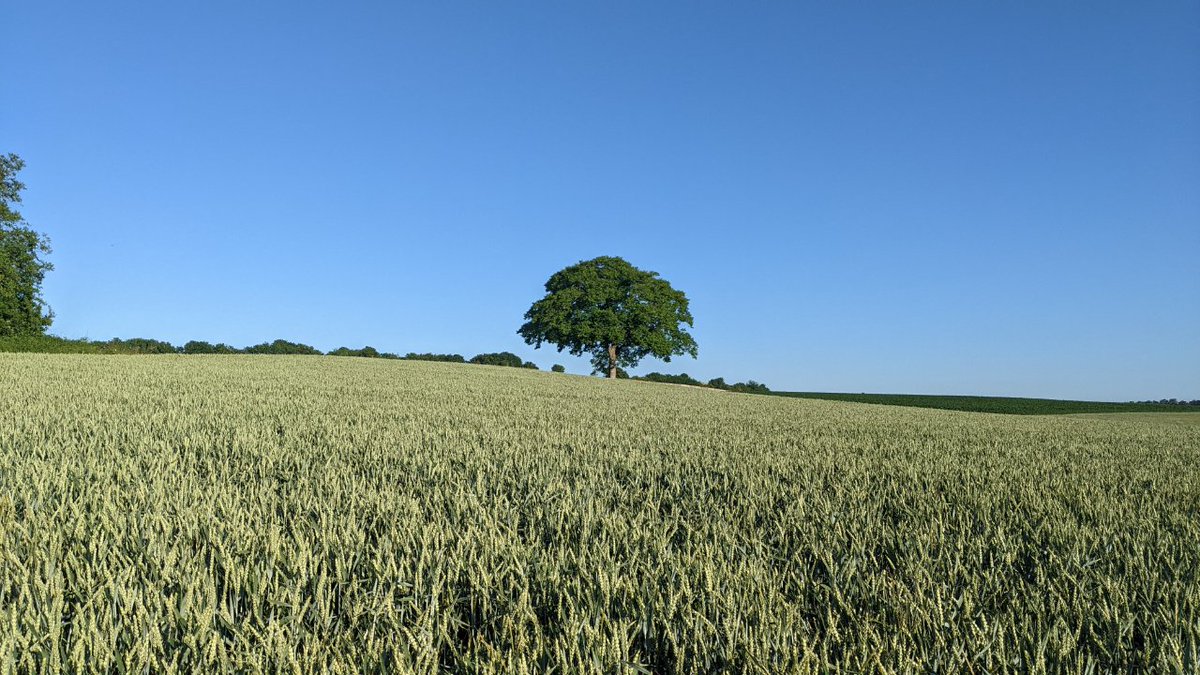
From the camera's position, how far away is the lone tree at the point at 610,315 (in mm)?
46031

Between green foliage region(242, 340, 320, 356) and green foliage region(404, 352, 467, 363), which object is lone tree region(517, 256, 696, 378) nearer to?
green foliage region(404, 352, 467, 363)

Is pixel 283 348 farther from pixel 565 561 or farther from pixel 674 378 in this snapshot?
pixel 565 561

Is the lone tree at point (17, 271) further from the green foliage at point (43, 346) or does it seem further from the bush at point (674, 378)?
the bush at point (674, 378)

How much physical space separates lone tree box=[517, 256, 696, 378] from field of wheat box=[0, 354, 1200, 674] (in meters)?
40.5

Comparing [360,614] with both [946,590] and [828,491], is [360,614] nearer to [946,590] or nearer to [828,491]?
[946,590]

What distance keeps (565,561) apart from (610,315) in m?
43.7

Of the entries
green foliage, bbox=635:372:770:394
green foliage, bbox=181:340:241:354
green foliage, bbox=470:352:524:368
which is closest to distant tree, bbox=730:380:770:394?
green foliage, bbox=635:372:770:394

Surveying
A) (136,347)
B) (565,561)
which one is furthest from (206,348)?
(565,561)

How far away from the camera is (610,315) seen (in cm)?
4603

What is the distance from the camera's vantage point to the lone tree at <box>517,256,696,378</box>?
4603 centimetres

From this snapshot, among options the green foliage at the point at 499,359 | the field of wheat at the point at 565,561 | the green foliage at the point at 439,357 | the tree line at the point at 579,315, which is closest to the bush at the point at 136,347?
the tree line at the point at 579,315

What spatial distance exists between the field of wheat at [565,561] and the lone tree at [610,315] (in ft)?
133

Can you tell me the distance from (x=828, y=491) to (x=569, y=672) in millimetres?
2890

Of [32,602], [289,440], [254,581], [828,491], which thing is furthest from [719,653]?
[289,440]
